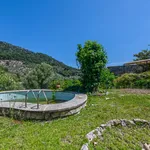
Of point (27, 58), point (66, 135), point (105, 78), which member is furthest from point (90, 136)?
point (27, 58)

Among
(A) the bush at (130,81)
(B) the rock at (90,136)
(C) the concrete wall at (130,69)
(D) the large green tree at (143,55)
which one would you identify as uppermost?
(D) the large green tree at (143,55)

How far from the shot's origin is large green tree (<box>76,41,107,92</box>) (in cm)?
972

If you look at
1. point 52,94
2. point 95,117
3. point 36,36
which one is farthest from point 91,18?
point 95,117

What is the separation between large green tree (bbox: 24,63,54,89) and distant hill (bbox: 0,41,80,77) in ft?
37.1

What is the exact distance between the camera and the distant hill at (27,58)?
2798cm

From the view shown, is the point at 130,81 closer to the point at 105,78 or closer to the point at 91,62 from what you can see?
the point at 105,78

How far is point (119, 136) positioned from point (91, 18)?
1153 cm

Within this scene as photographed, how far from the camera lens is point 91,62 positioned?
977cm

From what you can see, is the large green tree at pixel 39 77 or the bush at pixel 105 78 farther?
the large green tree at pixel 39 77

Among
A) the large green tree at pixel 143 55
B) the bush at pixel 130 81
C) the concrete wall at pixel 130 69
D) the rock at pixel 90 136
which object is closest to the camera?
the rock at pixel 90 136

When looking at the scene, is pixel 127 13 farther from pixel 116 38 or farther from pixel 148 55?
pixel 148 55

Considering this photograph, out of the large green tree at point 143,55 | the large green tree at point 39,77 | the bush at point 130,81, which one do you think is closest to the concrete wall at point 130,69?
the bush at point 130,81

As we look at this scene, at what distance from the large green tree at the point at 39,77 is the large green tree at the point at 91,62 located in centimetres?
586

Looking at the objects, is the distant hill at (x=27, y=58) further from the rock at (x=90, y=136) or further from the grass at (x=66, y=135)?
the rock at (x=90, y=136)
